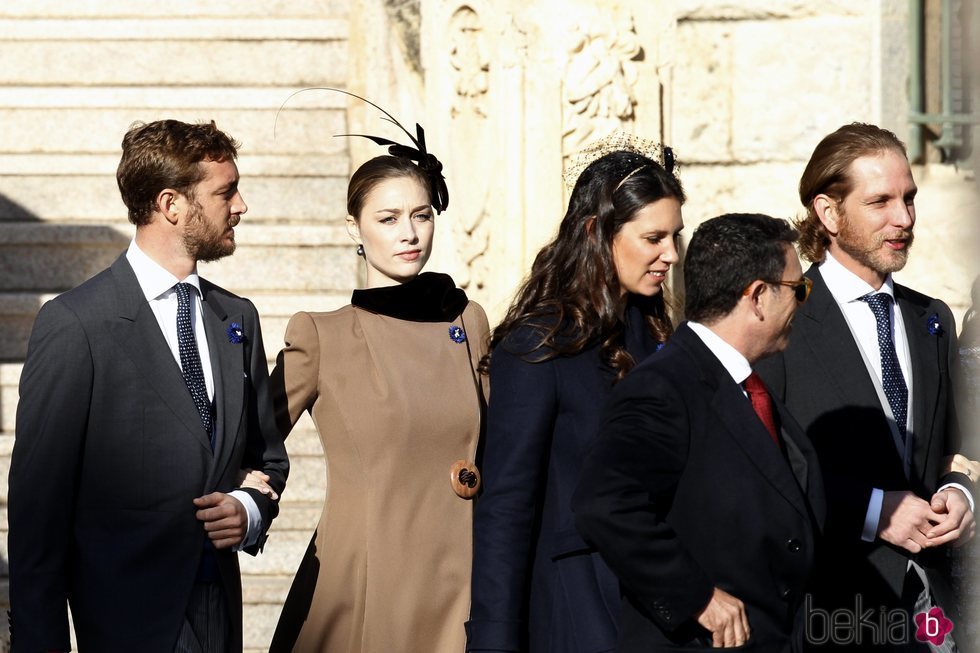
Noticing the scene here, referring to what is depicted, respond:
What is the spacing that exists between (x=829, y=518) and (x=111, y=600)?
1677mm

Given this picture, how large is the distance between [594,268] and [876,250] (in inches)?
30.5

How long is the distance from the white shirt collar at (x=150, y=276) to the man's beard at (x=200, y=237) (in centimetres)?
8

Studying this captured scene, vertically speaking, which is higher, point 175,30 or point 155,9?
point 155,9

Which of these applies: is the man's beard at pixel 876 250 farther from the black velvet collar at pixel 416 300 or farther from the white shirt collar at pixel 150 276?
the white shirt collar at pixel 150 276

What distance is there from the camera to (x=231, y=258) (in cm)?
649

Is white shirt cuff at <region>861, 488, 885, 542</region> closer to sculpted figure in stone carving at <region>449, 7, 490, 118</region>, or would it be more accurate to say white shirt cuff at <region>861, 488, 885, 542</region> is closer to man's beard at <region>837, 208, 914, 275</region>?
man's beard at <region>837, 208, 914, 275</region>

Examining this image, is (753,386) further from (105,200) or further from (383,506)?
(105,200)

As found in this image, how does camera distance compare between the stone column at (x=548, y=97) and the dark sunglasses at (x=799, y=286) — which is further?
the stone column at (x=548, y=97)

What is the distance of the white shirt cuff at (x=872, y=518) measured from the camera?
3260 mm

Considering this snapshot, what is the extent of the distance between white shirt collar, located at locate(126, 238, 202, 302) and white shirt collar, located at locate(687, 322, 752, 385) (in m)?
1.29

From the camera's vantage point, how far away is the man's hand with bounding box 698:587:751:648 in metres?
2.55

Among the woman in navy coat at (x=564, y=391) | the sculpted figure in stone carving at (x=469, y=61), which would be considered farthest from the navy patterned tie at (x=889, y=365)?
the sculpted figure in stone carving at (x=469, y=61)

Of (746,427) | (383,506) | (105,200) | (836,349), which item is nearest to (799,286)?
(746,427)

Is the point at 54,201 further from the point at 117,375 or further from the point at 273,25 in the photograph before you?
the point at 117,375
